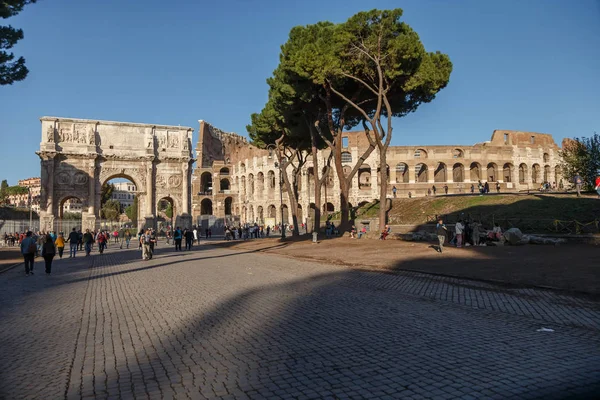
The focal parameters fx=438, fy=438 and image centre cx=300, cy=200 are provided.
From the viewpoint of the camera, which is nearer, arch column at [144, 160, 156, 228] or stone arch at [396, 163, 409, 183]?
arch column at [144, 160, 156, 228]

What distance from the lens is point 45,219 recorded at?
122 feet

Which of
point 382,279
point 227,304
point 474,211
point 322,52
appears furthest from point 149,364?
point 474,211

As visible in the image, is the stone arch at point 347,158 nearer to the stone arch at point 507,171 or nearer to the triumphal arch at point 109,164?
the triumphal arch at point 109,164

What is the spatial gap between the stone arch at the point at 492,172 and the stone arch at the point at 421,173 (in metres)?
6.99

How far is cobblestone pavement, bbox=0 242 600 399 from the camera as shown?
343cm

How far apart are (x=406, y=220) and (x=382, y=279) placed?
716 inches

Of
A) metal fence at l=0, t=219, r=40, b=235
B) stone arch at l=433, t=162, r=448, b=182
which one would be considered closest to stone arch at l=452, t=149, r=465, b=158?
stone arch at l=433, t=162, r=448, b=182

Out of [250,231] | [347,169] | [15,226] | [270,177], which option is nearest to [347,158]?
[347,169]

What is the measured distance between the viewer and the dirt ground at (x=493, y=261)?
897 centimetres

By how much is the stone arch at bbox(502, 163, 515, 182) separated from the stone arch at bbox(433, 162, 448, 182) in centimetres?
677

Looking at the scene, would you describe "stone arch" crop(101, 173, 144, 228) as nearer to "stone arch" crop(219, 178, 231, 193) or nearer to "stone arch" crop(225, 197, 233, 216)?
"stone arch" crop(225, 197, 233, 216)

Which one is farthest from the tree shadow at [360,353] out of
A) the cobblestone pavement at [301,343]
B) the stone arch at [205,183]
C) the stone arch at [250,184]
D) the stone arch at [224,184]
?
the stone arch at [205,183]

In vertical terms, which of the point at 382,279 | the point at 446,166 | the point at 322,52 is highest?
the point at 322,52

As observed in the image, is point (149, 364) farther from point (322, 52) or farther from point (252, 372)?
point (322, 52)
